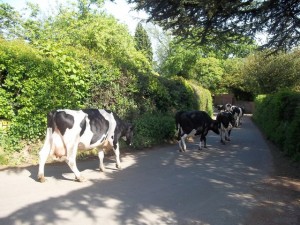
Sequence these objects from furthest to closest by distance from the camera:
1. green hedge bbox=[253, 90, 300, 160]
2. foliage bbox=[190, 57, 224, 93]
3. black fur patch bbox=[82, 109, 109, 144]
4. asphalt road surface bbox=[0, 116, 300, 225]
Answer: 1. foliage bbox=[190, 57, 224, 93]
2. green hedge bbox=[253, 90, 300, 160]
3. black fur patch bbox=[82, 109, 109, 144]
4. asphalt road surface bbox=[0, 116, 300, 225]

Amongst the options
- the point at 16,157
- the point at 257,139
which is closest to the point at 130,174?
the point at 16,157

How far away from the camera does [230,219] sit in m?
5.57

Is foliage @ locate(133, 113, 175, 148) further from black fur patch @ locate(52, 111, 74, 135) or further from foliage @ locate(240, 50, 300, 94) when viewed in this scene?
foliage @ locate(240, 50, 300, 94)

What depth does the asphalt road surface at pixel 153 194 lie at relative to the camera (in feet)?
18.0

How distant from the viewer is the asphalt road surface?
18.0 ft

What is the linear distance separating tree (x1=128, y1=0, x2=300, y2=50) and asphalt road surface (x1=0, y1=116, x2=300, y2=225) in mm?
4017

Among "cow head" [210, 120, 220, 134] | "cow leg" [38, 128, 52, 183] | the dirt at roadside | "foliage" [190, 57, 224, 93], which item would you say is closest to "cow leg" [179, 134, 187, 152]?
"cow head" [210, 120, 220, 134]

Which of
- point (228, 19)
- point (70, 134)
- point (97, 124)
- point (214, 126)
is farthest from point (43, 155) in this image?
point (214, 126)

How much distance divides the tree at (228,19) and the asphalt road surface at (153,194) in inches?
158

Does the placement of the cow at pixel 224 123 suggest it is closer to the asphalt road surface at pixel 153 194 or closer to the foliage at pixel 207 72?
the asphalt road surface at pixel 153 194

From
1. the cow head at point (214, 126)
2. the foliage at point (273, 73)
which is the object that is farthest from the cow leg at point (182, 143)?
the foliage at point (273, 73)

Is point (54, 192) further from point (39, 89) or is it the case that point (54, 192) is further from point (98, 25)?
point (98, 25)

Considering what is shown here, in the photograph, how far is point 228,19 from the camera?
10039 millimetres

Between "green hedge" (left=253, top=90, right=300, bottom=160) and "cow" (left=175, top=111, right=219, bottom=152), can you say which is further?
"cow" (left=175, top=111, right=219, bottom=152)
